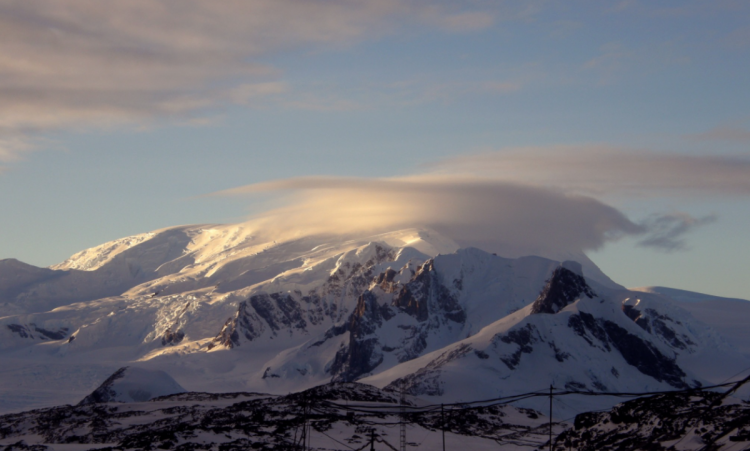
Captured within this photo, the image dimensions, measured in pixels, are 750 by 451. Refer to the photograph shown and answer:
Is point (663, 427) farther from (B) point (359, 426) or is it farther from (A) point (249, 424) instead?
(A) point (249, 424)

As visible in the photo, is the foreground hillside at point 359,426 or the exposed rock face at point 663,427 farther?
the foreground hillside at point 359,426

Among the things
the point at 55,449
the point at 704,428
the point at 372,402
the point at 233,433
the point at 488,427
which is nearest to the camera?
the point at 704,428

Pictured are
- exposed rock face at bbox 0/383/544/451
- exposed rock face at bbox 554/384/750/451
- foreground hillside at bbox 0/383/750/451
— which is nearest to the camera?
exposed rock face at bbox 554/384/750/451

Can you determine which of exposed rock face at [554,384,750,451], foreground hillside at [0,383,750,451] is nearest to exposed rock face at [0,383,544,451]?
foreground hillside at [0,383,750,451]

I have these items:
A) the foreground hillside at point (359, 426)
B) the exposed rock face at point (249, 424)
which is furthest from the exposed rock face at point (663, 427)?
the exposed rock face at point (249, 424)

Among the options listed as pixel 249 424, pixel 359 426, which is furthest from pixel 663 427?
pixel 249 424

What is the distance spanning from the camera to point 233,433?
123m

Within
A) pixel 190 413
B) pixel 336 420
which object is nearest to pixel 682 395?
pixel 336 420

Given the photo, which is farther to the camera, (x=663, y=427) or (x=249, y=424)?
(x=249, y=424)

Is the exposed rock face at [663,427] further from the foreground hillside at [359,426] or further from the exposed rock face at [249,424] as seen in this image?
the exposed rock face at [249,424]

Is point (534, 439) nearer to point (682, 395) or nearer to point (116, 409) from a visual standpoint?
point (682, 395)

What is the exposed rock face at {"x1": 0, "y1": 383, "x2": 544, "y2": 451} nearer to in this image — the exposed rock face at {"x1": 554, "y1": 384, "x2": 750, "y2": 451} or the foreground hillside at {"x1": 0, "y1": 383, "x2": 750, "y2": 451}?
the foreground hillside at {"x1": 0, "y1": 383, "x2": 750, "y2": 451}

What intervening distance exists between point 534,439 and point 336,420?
2807cm

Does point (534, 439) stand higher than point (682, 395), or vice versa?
point (682, 395)
